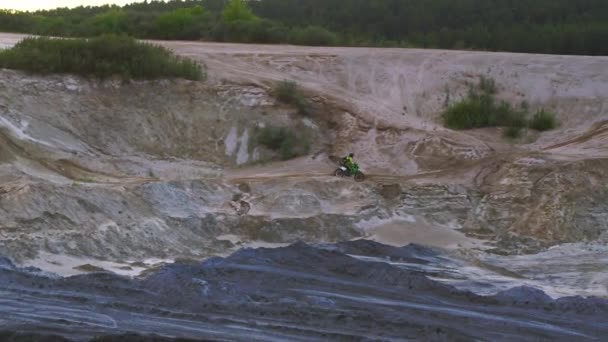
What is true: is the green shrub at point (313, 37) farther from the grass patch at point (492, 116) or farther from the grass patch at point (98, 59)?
the grass patch at point (492, 116)

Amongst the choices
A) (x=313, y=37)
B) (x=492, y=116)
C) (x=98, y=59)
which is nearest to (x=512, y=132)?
(x=492, y=116)

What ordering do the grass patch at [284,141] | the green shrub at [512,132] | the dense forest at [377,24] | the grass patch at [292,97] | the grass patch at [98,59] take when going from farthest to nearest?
the dense forest at [377,24] < the grass patch at [292,97] < the green shrub at [512,132] < the grass patch at [98,59] < the grass patch at [284,141]

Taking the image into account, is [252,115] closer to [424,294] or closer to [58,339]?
[424,294]

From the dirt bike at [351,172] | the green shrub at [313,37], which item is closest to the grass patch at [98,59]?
the dirt bike at [351,172]

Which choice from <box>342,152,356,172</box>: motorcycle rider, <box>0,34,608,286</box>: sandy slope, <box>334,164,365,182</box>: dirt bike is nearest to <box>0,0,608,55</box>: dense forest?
<box>0,34,608,286</box>: sandy slope

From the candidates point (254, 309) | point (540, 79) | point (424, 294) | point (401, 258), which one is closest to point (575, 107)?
point (540, 79)
